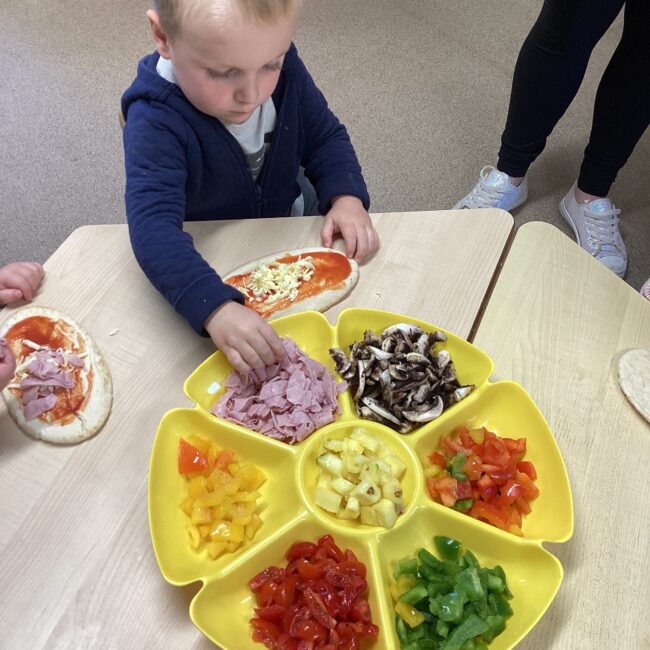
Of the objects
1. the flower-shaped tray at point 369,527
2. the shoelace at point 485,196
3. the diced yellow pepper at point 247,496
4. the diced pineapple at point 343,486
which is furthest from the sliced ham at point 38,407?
the shoelace at point 485,196

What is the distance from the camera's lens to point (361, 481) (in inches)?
28.8

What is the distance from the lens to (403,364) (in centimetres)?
81

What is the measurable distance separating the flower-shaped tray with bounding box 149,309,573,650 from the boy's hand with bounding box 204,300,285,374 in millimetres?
30

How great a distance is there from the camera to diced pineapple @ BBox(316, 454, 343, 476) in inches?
29.4

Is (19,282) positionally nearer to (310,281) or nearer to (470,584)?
(310,281)

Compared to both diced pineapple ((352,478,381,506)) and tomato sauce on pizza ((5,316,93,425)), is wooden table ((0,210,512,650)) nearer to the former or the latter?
tomato sauce on pizza ((5,316,93,425))

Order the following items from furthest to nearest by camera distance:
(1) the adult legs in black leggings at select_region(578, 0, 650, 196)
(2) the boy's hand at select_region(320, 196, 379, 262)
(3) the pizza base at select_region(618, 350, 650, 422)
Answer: (1) the adult legs in black leggings at select_region(578, 0, 650, 196), (2) the boy's hand at select_region(320, 196, 379, 262), (3) the pizza base at select_region(618, 350, 650, 422)

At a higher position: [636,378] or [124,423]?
[636,378]

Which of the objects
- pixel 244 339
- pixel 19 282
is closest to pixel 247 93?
pixel 244 339

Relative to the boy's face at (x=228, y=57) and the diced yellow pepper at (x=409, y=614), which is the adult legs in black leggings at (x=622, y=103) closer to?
the boy's face at (x=228, y=57)

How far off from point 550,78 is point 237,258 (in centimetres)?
94

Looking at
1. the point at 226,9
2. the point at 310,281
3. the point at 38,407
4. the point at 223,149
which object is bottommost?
the point at 38,407

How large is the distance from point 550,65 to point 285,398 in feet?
3.56

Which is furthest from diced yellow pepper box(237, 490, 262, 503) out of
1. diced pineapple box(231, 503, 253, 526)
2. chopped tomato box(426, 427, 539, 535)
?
chopped tomato box(426, 427, 539, 535)
